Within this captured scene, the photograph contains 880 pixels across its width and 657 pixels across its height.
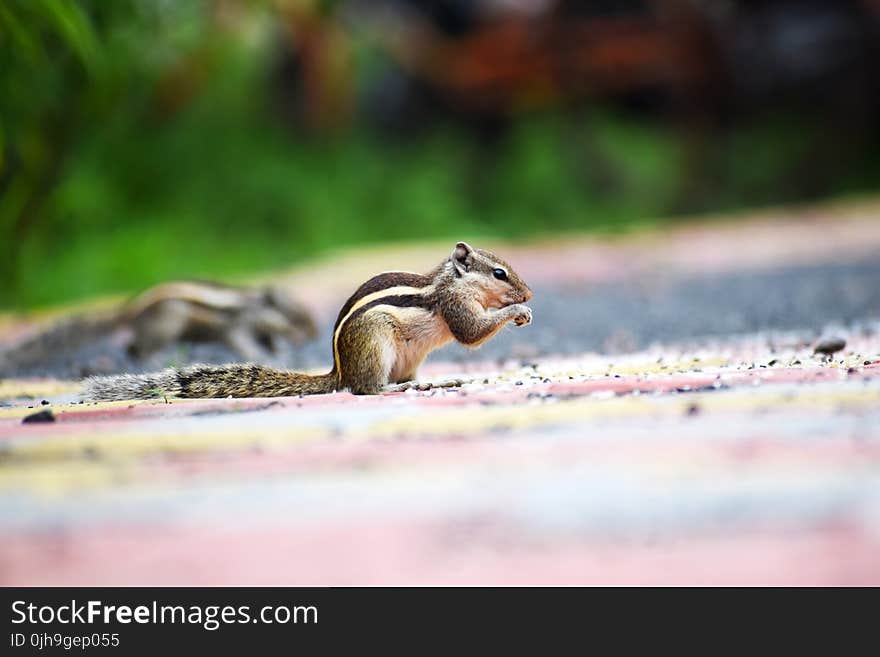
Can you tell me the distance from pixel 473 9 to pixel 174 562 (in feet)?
36.4

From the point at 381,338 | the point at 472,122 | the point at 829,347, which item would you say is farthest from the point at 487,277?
the point at 472,122

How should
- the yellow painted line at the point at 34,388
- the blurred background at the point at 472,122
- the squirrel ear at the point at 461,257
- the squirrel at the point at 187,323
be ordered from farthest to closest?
the blurred background at the point at 472,122
the squirrel at the point at 187,323
the yellow painted line at the point at 34,388
the squirrel ear at the point at 461,257

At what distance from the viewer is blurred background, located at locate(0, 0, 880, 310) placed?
1009 centimetres

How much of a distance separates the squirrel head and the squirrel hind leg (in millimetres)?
358

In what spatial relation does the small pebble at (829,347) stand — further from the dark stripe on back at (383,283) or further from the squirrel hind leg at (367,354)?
the squirrel hind leg at (367,354)

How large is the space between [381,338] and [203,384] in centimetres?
50

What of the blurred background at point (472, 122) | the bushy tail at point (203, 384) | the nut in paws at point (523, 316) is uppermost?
the blurred background at point (472, 122)

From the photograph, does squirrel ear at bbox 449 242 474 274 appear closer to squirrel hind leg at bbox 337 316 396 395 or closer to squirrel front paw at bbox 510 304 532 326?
squirrel front paw at bbox 510 304 532 326

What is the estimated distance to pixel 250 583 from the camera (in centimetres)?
117

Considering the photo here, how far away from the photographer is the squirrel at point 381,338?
2676mm

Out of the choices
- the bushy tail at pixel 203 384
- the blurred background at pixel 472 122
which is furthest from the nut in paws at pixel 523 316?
the blurred background at pixel 472 122

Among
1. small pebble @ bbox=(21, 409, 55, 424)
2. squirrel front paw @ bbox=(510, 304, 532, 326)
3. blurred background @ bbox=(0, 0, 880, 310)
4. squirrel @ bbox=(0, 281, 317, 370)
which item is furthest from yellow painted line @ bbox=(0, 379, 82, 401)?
blurred background @ bbox=(0, 0, 880, 310)

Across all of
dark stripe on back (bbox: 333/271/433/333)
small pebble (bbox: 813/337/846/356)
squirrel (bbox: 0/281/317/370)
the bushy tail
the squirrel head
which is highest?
squirrel (bbox: 0/281/317/370)

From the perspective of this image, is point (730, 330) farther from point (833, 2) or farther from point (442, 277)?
point (833, 2)
